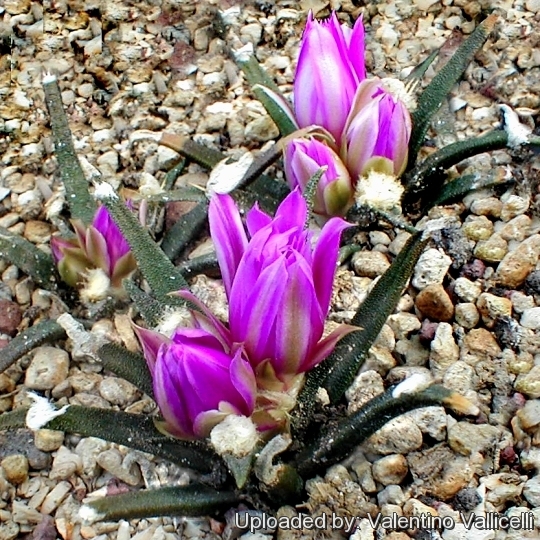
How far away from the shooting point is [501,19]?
1678mm

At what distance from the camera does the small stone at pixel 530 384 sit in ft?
3.57

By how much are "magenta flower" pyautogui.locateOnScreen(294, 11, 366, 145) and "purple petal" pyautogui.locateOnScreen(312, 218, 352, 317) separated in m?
0.41

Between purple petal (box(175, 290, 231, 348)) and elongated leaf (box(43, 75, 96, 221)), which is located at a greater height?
purple petal (box(175, 290, 231, 348))

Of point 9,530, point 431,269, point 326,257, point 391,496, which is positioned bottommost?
point 9,530

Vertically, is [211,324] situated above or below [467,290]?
above

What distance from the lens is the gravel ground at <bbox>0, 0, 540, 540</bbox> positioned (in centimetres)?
104

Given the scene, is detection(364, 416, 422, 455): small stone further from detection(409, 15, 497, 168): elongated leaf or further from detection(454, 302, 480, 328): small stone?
detection(409, 15, 497, 168): elongated leaf

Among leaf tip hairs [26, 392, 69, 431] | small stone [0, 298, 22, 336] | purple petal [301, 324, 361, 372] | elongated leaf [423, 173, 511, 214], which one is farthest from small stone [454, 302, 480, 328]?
small stone [0, 298, 22, 336]

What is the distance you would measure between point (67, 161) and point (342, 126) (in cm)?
46

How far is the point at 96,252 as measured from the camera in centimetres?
128

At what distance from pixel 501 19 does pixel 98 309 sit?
997 millimetres

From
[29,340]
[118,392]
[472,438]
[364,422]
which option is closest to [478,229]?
[472,438]

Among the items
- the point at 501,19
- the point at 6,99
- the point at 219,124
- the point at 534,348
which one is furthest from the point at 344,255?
the point at 6,99

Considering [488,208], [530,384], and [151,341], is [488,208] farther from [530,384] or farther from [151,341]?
[151,341]
